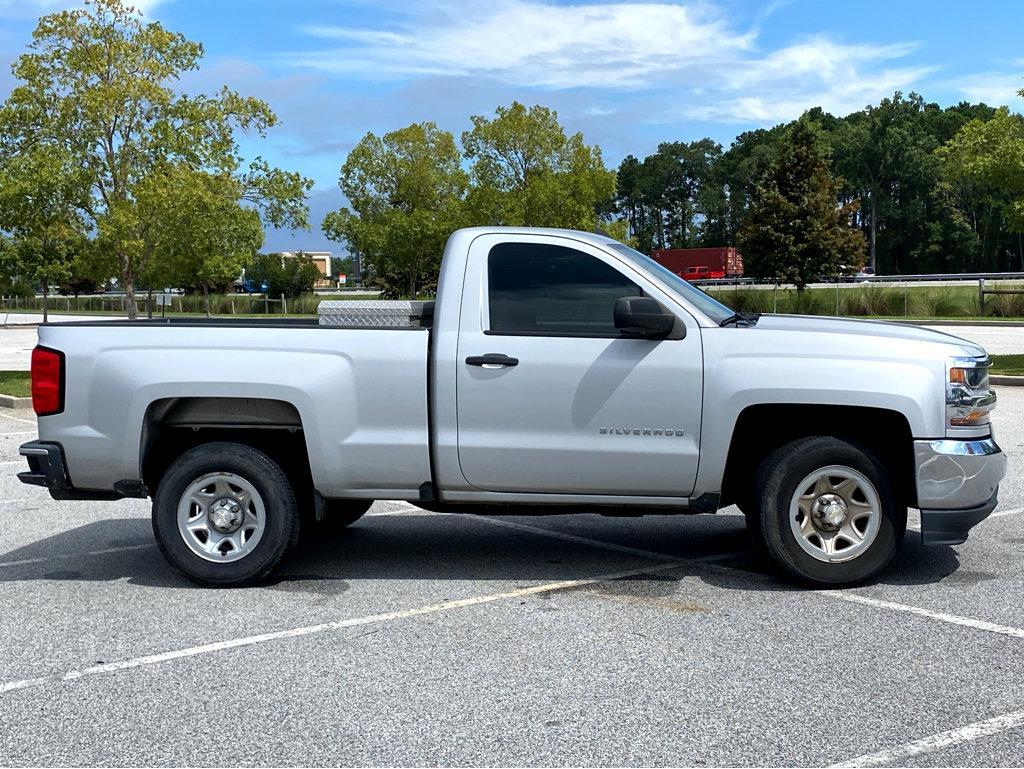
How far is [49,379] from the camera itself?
646 cm

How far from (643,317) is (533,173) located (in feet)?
141

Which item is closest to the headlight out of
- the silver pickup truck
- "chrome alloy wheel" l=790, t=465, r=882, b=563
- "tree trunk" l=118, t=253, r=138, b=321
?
the silver pickup truck

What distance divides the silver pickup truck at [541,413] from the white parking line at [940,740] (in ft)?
6.19

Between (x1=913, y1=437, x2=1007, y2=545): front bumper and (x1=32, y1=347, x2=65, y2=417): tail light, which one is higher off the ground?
(x1=32, y1=347, x2=65, y2=417): tail light

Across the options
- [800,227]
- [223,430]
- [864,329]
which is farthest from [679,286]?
[800,227]

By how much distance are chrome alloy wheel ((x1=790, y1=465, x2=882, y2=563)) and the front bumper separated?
Result: 255 mm

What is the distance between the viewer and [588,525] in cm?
812

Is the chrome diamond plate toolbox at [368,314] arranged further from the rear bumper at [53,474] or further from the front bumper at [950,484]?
the front bumper at [950,484]

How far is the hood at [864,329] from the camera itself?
6.12m

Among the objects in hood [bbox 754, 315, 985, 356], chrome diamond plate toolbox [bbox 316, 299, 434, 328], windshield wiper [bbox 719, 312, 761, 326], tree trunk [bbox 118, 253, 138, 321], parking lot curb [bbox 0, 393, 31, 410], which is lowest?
parking lot curb [bbox 0, 393, 31, 410]

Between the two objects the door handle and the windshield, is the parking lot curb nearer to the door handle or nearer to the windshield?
the door handle

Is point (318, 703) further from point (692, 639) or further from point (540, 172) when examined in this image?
point (540, 172)

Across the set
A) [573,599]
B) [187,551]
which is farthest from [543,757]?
[187,551]

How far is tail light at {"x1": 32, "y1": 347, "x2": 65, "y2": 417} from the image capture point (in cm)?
644
